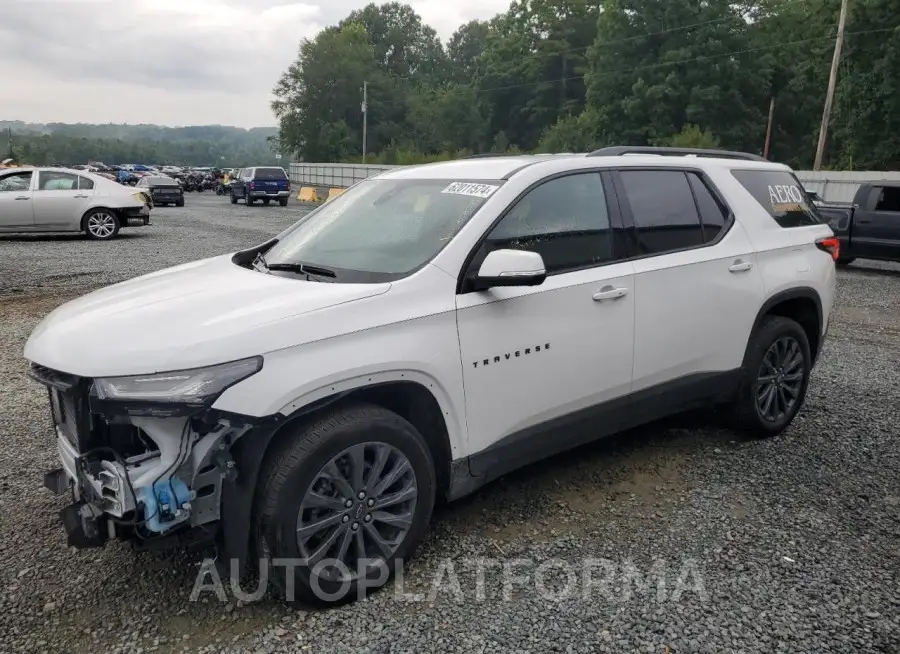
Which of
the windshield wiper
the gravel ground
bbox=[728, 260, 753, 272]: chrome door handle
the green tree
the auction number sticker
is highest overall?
the green tree

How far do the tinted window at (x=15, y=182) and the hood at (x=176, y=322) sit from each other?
1410cm

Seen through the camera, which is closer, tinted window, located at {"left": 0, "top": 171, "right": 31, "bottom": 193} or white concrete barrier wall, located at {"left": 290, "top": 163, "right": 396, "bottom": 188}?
tinted window, located at {"left": 0, "top": 171, "right": 31, "bottom": 193}

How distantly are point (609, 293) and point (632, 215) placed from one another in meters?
0.54

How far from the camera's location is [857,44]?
38344 millimetres

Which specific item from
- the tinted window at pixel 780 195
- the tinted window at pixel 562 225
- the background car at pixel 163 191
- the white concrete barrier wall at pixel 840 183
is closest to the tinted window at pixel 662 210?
the tinted window at pixel 562 225

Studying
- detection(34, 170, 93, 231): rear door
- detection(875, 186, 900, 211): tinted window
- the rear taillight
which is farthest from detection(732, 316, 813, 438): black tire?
detection(34, 170, 93, 231): rear door

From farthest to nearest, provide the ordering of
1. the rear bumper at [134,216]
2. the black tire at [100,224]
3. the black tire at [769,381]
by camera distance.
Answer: the rear bumper at [134,216] < the black tire at [100,224] < the black tire at [769,381]

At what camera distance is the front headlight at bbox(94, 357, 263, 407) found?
255cm

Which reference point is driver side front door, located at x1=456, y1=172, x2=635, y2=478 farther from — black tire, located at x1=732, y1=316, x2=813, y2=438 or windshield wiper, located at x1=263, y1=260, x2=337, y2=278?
black tire, located at x1=732, y1=316, x2=813, y2=438

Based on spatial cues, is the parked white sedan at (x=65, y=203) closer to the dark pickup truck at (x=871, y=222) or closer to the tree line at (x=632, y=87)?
the dark pickup truck at (x=871, y=222)

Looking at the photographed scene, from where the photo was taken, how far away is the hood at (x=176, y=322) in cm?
263

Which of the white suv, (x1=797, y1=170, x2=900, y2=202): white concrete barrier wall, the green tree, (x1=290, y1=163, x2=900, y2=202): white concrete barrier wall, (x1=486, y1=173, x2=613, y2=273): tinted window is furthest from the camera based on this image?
the green tree

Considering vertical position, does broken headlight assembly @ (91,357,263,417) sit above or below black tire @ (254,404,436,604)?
above

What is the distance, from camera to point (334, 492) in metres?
2.88
